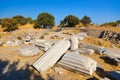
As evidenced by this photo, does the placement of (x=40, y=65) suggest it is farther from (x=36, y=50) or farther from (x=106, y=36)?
(x=106, y=36)

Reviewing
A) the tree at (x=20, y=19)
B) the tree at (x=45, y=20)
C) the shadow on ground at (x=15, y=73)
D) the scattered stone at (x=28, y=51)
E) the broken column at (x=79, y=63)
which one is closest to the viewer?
the broken column at (x=79, y=63)

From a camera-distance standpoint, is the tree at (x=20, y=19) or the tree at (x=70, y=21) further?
the tree at (x=20, y=19)

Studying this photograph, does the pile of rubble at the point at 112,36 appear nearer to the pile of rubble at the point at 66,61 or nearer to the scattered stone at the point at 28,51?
the scattered stone at the point at 28,51

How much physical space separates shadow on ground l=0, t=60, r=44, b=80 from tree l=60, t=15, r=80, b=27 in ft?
123

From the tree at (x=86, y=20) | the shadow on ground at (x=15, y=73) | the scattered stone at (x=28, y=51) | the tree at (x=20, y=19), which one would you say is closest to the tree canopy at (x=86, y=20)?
the tree at (x=86, y=20)

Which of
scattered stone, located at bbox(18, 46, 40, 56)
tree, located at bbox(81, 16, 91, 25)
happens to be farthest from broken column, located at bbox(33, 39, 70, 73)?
tree, located at bbox(81, 16, 91, 25)

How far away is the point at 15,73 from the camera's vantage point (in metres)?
6.93

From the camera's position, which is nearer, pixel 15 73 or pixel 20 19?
pixel 15 73

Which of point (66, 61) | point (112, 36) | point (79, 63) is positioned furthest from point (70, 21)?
point (79, 63)

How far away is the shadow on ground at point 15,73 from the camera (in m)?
6.47

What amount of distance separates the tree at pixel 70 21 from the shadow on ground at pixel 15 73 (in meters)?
37.6

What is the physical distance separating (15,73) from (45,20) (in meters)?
37.7

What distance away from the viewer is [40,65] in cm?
679

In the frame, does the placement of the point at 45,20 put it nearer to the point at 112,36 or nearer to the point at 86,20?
the point at 86,20
